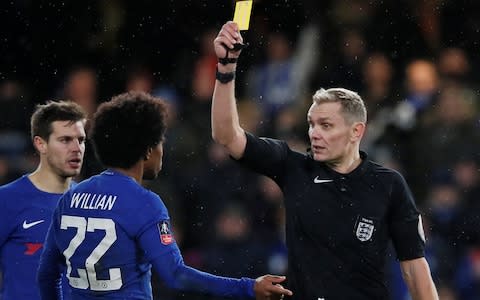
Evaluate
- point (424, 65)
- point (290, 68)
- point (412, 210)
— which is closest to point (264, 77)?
point (290, 68)

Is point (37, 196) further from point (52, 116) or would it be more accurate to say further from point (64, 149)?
point (52, 116)

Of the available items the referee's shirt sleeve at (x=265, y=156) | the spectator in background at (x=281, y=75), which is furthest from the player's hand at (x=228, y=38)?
the spectator in background at (x=281, y=75)

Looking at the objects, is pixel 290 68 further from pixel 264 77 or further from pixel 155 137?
pixel 155 137

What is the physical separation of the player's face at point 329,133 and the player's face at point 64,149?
1676 mm

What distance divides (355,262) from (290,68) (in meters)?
5.61

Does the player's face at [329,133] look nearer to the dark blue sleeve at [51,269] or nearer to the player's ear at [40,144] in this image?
the dark blue sleeve at [51,269]

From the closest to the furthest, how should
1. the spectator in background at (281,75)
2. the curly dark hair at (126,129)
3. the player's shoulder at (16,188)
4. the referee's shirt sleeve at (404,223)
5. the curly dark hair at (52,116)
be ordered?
the curly dark hair at (126,129) < the referee's shirt sleeve at (404,223) < the player's shoulder at (16,188) < the curly dark hair at (52,116) < the spectator in background at (281,75)

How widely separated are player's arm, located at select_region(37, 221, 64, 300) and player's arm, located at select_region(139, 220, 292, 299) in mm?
536

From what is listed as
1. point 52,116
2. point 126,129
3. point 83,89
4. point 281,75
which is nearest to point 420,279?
point 126,129

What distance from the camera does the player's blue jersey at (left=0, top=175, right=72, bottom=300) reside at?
638cm

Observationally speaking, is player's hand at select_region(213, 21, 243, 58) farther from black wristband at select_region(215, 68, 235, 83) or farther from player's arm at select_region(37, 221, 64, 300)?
player's arm at select_region(37, 221, 64, 300)

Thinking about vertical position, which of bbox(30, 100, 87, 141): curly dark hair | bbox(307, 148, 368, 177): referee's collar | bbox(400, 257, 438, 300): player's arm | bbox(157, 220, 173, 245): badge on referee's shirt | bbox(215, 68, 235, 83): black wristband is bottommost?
bbox(400, 257, 438, 300): player's arm

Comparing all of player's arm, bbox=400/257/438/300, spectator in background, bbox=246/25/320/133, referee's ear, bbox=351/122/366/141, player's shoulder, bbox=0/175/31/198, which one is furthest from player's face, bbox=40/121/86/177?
spectator in background, bbox=246/25/320/133

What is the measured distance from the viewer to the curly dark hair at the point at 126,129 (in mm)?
5293
